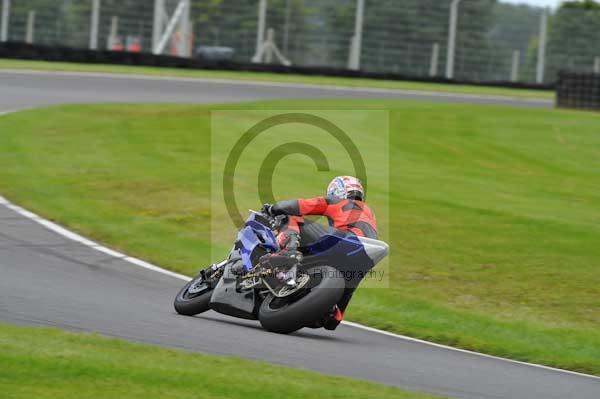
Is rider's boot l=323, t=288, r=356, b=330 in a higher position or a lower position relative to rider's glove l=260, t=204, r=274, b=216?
lower

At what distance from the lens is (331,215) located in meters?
9.03

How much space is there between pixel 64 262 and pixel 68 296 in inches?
71.6

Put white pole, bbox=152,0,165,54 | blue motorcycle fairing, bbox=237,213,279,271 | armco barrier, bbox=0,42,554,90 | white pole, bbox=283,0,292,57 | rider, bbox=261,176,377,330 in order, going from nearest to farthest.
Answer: rider, bbox=261,176,377,330
blue motorcycle fairing, bbox=237,213,279,271
armco barrier, bbox=0,42,554,90
white pole, bbox=152,0,165,54
white pole, bbox=283,0,292,57

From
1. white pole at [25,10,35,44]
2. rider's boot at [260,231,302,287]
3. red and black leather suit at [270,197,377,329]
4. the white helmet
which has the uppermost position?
white pole at [25,10,35,44]

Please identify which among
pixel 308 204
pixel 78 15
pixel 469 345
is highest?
pixel 78 15

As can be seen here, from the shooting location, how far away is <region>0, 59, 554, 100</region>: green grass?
31.0m

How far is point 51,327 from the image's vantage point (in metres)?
8.09

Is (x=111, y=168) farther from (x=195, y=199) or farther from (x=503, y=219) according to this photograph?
(x=503, y=219)

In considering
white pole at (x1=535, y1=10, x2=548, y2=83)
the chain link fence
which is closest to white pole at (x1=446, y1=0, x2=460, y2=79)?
the chain link fence

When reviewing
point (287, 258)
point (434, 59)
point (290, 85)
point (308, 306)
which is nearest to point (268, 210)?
point (287, 258)

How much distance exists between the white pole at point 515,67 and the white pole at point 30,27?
1698 centimetres

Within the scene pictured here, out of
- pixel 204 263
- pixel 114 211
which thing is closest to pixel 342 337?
pixel 204 263

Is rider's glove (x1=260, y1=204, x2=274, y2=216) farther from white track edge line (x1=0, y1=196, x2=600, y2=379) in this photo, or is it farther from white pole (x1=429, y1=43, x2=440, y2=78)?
white pole (x1=429, y1=43, x2=440, y2=78)

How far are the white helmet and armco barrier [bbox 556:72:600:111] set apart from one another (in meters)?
20.8
